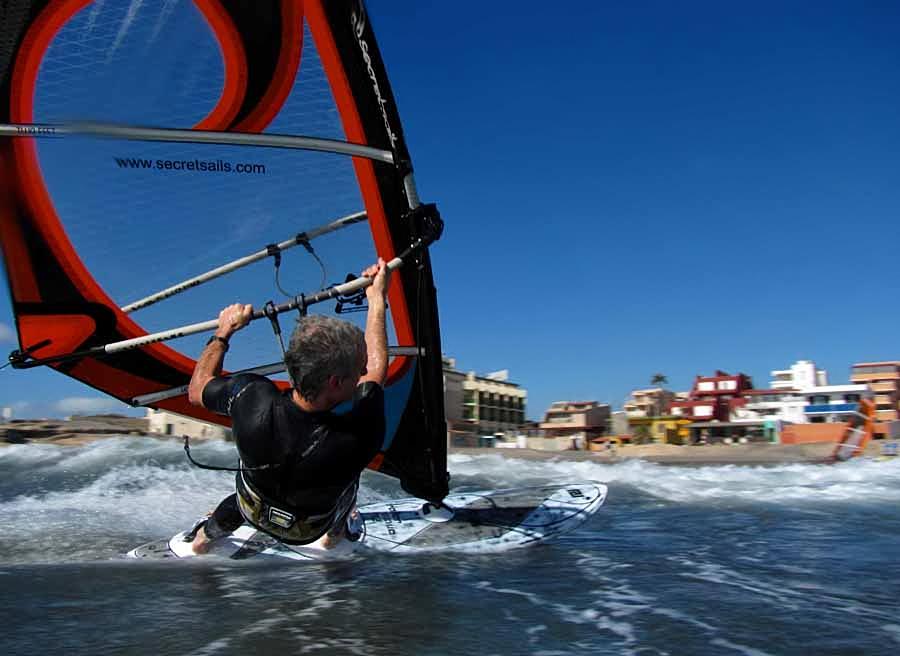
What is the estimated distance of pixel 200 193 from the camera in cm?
445

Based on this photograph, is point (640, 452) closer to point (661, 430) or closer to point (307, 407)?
point (661, 430)

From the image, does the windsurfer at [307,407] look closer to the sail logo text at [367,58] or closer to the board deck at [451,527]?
the board deck at [451,527]

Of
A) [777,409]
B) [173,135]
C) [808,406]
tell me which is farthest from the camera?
[777,409]

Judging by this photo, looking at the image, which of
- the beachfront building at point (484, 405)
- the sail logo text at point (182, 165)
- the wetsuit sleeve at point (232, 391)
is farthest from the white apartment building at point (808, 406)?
the wetsuit sleeve at point (232, 391)

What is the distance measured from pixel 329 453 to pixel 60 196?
10.2 feet

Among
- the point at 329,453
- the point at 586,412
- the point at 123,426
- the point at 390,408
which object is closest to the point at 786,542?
the point at 390,408

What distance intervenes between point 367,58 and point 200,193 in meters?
1.30

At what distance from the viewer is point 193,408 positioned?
5.30m

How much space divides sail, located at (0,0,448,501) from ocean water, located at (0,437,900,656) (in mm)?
1303

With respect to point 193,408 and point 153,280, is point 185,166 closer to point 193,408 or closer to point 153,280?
point 153,280

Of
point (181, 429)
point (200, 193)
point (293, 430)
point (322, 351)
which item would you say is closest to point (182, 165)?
point (200, 193)

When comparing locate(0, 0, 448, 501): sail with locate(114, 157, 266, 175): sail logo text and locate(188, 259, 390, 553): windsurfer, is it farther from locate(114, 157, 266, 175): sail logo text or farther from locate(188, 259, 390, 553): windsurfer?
locate(188, 259, 390, 553): windsurfer

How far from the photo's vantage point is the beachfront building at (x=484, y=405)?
5738cm

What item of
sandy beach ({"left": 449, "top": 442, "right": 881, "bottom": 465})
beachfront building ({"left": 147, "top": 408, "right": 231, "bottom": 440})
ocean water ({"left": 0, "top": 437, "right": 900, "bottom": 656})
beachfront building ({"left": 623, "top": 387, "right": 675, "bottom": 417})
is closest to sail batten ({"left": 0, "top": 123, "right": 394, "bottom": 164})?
ocean water ({"left": 0, "top": 437, "right": 900, "bottom": 656})
